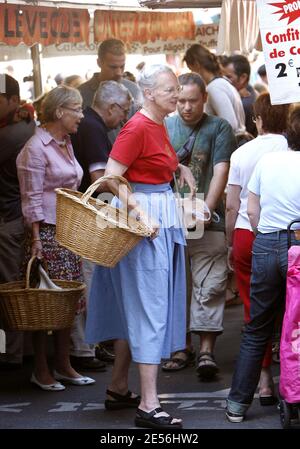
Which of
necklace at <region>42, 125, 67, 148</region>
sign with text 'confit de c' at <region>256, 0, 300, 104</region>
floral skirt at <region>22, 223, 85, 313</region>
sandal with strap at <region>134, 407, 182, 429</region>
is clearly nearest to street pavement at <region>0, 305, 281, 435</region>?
sandal with strap at <region>134, 407, 182, 429</region>

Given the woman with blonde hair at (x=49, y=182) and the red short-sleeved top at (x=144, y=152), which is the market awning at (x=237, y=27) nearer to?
the woman with blonde hair at (x=49, y=182)

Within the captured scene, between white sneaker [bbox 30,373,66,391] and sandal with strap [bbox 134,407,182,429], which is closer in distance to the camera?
sandal with strap [bbox 134,407,182,429]

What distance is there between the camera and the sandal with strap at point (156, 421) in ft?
20.2

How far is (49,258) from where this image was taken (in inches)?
287

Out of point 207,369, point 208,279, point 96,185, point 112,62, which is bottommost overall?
point 207,369

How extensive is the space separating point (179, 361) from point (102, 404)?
3.93ft

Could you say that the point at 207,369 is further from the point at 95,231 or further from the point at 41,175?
the point at 95,231

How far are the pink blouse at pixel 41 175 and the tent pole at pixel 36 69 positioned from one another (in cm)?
294

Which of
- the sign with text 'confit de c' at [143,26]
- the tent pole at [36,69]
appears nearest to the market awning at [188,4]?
the sign with text 'confit de c' at [143,26]

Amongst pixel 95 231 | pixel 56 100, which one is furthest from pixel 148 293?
pixel 56 100

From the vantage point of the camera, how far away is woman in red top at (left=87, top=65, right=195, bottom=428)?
6.19m

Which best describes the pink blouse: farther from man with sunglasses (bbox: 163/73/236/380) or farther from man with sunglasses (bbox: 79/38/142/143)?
man with sunglasses (bbox: 79/38/142/143)

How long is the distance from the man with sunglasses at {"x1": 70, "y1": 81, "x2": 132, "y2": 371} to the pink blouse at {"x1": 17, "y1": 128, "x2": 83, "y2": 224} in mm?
572

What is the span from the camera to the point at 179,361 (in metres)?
7.97
